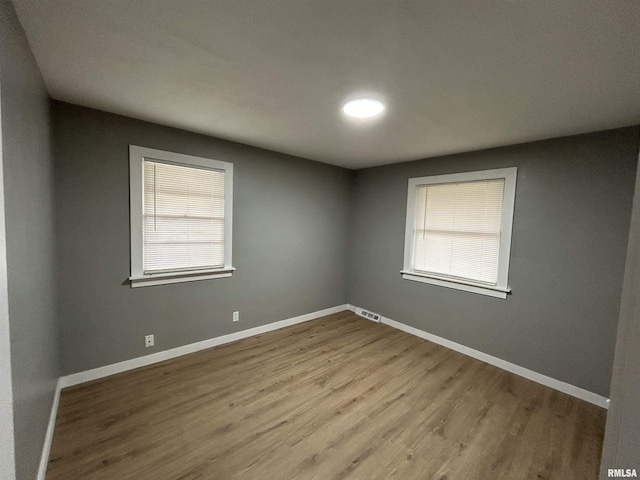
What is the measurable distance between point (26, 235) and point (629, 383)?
2279mm

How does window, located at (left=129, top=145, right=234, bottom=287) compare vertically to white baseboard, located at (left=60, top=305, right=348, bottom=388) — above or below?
above

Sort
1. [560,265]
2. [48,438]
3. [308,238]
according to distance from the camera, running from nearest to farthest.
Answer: [48,438], [560,265], [308,238]

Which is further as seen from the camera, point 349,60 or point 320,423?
point 320,423

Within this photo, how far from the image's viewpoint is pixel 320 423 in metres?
2.06

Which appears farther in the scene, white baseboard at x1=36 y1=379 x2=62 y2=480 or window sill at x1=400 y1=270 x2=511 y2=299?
window sill at x1=400 y1=270 x2=511 y2=299

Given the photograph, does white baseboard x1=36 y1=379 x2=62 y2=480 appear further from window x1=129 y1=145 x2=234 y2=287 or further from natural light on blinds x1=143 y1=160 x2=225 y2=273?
natural light on blinds x1=143 y1=160 x2=225 y2=273

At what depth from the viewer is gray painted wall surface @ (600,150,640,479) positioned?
504 mm

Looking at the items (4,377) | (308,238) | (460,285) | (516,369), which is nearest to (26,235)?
(4,377)

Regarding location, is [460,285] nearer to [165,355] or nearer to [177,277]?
[177,277]

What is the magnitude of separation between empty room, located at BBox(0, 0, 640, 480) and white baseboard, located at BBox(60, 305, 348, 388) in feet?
0.06

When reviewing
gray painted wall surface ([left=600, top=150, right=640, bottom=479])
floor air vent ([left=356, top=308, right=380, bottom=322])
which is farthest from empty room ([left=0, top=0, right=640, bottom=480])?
floor air vent ([left=356, top=308, right=380, bottom=322])

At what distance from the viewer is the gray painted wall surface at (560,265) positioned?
236 centimetres

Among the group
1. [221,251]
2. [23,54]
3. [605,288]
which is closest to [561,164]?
[605,288]

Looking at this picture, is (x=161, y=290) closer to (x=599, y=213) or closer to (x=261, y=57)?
(x=261, y=57)
